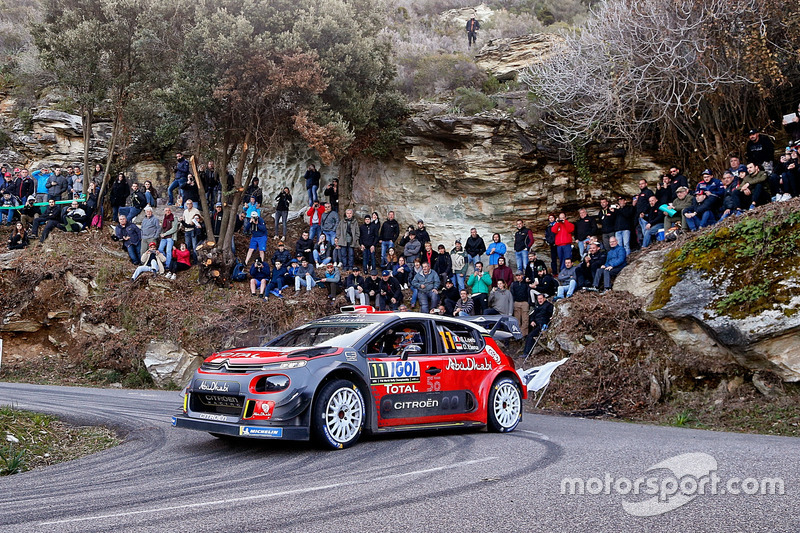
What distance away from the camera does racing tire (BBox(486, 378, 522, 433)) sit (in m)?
9.66

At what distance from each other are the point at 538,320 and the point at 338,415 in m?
11.7

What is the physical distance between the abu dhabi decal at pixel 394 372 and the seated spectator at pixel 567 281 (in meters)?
11.0

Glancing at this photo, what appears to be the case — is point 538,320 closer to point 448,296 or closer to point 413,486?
point 448,296

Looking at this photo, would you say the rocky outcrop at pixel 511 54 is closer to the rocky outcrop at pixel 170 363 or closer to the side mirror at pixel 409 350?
the rocky outcrop at pixel 170 363

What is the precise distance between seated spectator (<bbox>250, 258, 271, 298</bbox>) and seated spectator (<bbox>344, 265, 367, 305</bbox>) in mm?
2707

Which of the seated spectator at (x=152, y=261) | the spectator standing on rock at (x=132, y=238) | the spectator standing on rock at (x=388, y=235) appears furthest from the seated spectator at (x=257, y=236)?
the spectator standing on rock at (x=388, y=235)

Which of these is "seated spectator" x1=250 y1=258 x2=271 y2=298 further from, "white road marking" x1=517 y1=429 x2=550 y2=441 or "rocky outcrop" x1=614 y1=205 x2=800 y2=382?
"white road marking" x1=517 y1=429 x2=550 y2=441

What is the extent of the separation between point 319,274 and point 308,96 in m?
6.14

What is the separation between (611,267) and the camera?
18.6 metres

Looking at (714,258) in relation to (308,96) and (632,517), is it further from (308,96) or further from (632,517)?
(308,96)

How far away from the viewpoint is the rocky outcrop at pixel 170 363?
20.4 meters

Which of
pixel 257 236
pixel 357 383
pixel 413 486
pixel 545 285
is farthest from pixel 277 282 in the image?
pixel 413 486

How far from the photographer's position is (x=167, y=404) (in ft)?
44.5

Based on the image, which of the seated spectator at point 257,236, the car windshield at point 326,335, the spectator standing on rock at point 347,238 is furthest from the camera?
the seated spectator at point 257,236
